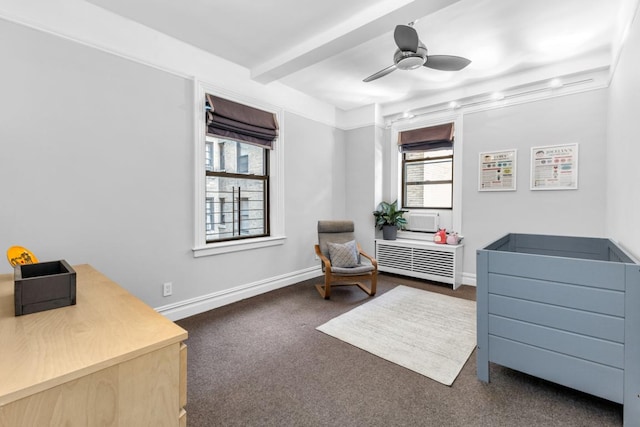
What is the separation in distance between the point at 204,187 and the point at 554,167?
4.04 meters

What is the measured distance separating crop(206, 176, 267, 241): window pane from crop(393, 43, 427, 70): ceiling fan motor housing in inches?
86.8

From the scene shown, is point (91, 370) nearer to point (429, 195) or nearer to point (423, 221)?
point (423, 221)

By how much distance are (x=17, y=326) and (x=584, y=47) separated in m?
4.73

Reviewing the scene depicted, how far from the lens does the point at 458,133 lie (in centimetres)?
419

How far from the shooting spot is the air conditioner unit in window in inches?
177

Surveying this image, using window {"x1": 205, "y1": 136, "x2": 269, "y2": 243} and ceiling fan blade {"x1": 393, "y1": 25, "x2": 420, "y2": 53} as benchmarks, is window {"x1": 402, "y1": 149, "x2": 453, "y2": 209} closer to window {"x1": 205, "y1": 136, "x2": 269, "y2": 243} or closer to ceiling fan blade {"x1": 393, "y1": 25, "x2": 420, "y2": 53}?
window {"x1": 205, "y1": 136, "x2": 269, "y2": 243}

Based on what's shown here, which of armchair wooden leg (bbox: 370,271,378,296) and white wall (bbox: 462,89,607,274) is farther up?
white wall (bbox: 462,89,607,274)

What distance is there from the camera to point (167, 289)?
9.38ft

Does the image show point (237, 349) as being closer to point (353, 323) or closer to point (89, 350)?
point (353, 323)

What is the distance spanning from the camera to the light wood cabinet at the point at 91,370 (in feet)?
2.38

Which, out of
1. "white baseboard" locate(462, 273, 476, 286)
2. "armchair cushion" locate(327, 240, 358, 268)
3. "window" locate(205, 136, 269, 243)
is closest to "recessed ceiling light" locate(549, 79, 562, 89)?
"white baseboard" locate(462, 273, 476, 286)

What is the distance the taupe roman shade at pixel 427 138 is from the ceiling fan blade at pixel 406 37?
227cm

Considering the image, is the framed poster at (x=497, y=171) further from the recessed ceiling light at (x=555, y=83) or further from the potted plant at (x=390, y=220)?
the potted plant at (x=390, y=220)

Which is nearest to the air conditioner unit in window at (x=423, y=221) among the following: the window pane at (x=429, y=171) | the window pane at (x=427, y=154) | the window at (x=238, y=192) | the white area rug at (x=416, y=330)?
the window pane at (x=429, y=171)
